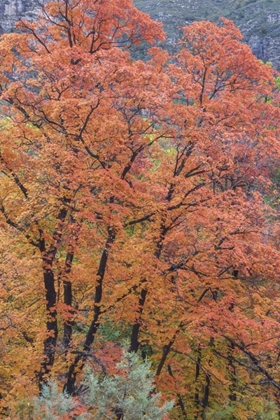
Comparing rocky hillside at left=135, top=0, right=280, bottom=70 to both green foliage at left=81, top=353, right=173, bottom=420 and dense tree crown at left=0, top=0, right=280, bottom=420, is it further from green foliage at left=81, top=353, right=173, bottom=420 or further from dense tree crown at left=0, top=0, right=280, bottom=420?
green foliage at left=81, top=353, right=173, bottom=420

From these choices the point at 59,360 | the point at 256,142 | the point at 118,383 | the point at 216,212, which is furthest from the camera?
the point at 256,142

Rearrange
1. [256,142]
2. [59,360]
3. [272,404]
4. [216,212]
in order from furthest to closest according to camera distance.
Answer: [256,142] < [272,404] < [59,360] < [216,212]

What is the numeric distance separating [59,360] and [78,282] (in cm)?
203

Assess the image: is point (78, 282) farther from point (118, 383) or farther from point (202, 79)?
point (202, 79)

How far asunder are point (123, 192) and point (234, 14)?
7242 cm

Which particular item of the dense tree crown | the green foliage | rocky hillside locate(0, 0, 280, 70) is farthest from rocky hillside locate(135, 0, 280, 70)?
the green foliage

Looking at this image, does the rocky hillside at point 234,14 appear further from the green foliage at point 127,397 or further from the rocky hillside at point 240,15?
the green foliage at point 127,397

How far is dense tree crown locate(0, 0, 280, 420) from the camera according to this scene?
32.0ft

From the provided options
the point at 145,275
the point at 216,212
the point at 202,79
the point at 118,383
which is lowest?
the point at 118,383

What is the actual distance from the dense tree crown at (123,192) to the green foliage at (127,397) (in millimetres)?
1442

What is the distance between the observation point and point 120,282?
12.5 metres

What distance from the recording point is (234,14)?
240 ft

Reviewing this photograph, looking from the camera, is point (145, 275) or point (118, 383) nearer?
point (118, 383)

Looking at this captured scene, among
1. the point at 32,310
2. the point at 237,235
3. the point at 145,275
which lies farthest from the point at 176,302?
the point at 32,310
